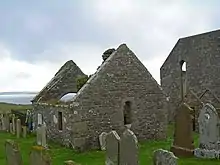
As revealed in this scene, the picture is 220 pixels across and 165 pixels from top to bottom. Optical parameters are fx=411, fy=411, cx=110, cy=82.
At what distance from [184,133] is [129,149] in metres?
3.97

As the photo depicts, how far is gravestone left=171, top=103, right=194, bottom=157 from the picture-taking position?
13609mm

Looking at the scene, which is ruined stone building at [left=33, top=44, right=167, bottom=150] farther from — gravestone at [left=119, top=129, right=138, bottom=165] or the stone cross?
gravestone at [left=119, top=129, right=138, bottom=165]

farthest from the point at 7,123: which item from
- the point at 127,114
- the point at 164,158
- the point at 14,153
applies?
the point at 164,158

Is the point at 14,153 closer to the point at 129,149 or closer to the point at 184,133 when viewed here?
the point at 129,149

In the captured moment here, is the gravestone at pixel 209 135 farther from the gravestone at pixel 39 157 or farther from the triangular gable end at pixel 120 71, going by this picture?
the gravestone at pixel 39 157

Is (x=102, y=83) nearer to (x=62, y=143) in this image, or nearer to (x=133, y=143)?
(x=62, y=143)

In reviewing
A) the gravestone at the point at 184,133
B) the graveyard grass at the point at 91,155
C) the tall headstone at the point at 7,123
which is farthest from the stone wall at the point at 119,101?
the tall headstone at the point at 7,123

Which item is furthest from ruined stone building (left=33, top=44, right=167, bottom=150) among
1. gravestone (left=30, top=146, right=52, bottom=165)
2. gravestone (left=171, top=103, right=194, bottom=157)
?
gravestone (left=30, top=146, right=52, bottom=165)

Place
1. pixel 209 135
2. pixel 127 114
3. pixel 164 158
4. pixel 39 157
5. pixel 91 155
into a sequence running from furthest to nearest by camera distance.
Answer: pixel 127 114, pixel 91 155, pixel 209 135, pixel 164 158, pixel 39 157

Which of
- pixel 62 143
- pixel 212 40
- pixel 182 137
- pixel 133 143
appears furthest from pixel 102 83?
pixel 212 40

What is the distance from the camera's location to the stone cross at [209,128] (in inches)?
519

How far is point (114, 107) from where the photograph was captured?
1786cm

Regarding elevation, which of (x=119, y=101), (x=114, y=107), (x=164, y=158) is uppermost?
(x=119, y=101)

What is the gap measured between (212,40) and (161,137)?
9670 mm
